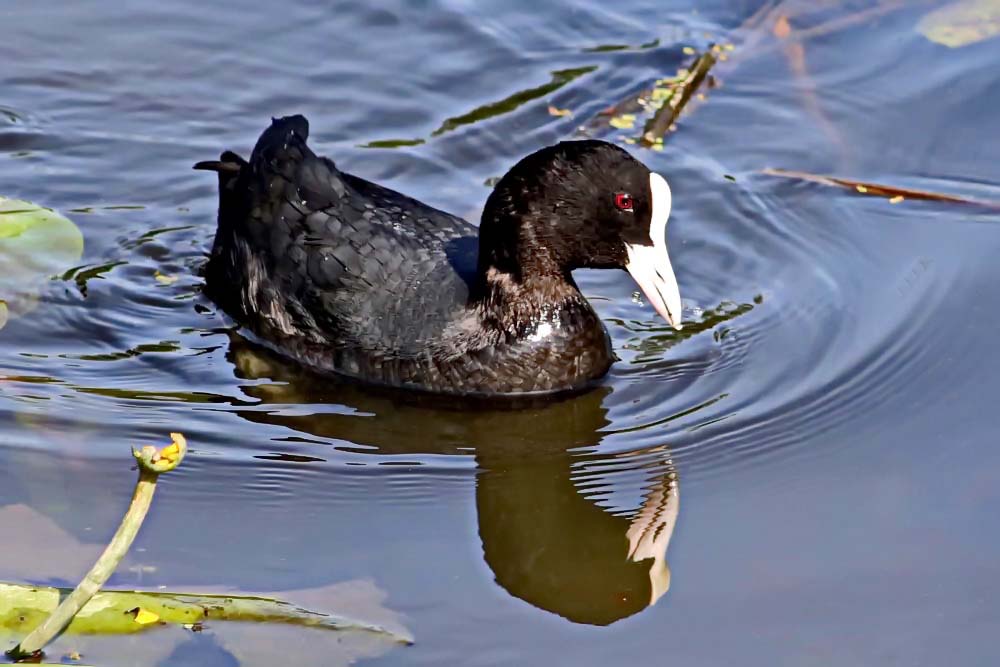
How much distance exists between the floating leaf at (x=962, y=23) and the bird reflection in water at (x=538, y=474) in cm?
327

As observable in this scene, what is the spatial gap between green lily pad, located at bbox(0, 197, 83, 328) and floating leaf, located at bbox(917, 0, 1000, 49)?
4.06 meters

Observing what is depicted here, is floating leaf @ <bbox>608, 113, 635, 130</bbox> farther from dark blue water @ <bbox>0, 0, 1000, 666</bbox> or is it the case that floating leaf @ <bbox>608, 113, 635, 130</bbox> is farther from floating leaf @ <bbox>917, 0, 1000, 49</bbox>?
floating leaf @ <bbox>917, 0, 1000, 49</bbox>

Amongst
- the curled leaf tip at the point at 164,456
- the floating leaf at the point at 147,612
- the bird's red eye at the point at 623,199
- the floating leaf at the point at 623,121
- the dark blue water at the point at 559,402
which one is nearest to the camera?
the curled leaf tip at the point at 164,456

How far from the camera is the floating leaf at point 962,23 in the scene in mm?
7332

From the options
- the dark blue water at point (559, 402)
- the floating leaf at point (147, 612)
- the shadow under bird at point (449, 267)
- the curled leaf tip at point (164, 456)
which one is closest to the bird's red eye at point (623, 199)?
the shadow under bird at point (449, 267)

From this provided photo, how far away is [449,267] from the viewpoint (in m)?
5.20

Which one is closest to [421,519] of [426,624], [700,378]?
[426,624]

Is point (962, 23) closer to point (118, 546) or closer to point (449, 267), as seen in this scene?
point (449, 267)

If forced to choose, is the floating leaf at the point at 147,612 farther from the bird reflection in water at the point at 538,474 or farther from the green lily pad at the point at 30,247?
the green lily pad at the point at 30,247

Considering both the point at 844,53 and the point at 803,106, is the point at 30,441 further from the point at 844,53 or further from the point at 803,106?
the point at 844,53

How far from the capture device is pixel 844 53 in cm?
741

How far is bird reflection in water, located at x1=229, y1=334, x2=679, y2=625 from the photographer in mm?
3992

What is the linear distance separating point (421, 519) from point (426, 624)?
1.87ft

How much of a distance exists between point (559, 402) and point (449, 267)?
0.58m
